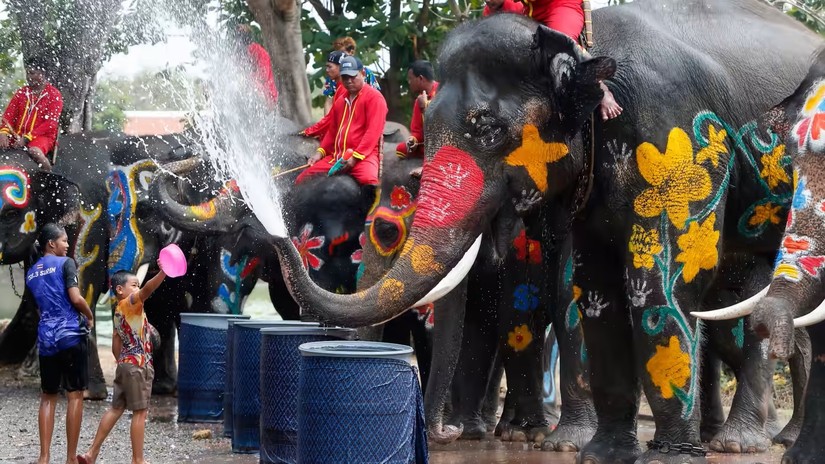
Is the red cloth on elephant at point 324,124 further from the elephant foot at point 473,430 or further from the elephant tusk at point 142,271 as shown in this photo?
the elephant foot at point 473,430

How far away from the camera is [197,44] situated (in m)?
11.7

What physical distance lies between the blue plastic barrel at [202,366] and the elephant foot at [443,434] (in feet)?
8.91

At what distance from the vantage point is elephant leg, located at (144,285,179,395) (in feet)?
43.5

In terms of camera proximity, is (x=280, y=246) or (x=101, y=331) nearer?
(x=280, y=246)

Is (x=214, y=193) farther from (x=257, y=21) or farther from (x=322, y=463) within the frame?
(x=322, y=463)

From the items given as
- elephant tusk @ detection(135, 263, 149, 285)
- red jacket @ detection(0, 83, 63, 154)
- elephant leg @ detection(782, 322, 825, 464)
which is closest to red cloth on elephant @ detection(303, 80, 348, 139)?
elephant tusk @ detection(135, 263, 149, 285)

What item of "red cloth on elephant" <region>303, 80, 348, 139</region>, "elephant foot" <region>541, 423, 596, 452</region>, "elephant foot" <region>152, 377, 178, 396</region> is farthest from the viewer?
"elephant foot" <region>152, 377, 178, 396</region>

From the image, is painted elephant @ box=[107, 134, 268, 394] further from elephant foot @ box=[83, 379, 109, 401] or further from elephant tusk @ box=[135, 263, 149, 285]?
elephant foot @ box=[83, 379, 109, 401]

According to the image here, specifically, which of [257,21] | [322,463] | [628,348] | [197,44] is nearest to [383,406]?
[322,463]

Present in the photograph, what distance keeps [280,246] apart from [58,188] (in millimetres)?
6771

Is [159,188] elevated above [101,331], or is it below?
above

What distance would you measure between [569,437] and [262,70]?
15.6 feet

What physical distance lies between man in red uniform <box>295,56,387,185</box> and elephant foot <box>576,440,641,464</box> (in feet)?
10.7

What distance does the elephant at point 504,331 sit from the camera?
29.6 ft
